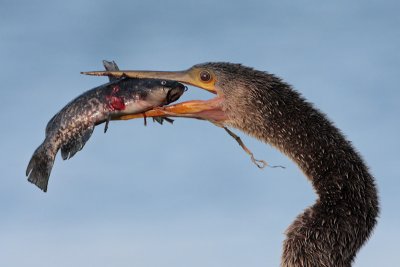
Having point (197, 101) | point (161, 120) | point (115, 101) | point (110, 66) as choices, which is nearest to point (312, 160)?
point (197, 101)

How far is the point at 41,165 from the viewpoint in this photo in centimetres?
1005

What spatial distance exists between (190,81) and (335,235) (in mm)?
2427

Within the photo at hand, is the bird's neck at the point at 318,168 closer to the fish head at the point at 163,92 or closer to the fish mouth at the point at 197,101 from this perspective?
the fish mouth at the point at 197,101

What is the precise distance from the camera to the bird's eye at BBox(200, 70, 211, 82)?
866 cm

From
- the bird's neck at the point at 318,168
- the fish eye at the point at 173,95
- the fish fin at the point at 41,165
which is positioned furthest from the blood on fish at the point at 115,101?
the bird's neck at the point at 318,168

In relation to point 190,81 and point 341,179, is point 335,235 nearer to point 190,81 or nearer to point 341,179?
point 341,179

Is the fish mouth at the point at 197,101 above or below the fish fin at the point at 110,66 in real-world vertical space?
below

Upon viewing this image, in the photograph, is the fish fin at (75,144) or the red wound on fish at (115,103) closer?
the red wound on fish at (115,103)

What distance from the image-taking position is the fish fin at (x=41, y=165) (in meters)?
9.95

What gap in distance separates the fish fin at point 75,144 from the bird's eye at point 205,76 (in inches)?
76.2

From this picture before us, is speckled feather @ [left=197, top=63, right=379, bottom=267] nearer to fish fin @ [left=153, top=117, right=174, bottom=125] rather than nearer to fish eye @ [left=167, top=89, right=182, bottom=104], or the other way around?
fish eye @ [left=167, top=89, right=182, bottom=104]

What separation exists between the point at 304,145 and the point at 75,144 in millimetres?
3241

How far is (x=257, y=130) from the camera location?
8500mm

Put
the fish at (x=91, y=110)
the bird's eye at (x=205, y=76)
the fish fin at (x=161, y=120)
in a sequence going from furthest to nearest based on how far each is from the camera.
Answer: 1. the fish fin at (x=161, y=120)
2. the fish at (x=91, y=110)
3. the bird's eye at (x=205, y=76)
